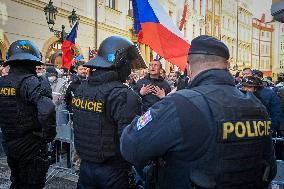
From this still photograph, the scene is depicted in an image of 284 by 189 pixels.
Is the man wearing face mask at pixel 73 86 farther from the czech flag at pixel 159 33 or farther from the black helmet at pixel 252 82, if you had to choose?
the black helmet at pixel 252 82

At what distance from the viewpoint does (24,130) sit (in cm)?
356

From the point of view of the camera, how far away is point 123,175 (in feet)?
9.64

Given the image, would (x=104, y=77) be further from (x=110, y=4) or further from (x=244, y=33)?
(x=244, y=33)

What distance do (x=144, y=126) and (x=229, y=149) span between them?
1.64 ft

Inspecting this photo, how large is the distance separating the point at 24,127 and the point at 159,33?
231cm

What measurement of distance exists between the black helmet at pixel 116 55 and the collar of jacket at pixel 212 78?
3.88ft

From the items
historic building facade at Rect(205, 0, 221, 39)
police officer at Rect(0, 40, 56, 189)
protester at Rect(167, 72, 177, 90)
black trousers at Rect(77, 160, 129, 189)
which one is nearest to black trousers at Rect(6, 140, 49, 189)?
police officer at Rect(0, 40, 56, 189)

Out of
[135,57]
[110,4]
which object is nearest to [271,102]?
[135,57]

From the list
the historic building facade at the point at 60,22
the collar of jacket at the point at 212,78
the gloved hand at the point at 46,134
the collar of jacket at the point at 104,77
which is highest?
the historic building facade at the point at 60,22

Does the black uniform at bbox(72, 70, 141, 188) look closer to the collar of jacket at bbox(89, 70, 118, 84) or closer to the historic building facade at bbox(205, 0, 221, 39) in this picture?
the collar of jacket at bbox(89, 70, 118, 84)

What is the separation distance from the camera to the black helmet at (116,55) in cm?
311

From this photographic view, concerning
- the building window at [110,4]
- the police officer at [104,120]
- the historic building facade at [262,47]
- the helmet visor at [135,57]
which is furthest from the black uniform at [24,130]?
the historic building facade at [262,47]

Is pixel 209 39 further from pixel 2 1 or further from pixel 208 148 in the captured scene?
pixel 2 1

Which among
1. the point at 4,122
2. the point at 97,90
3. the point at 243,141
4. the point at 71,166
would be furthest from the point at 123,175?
the point at 71,166
